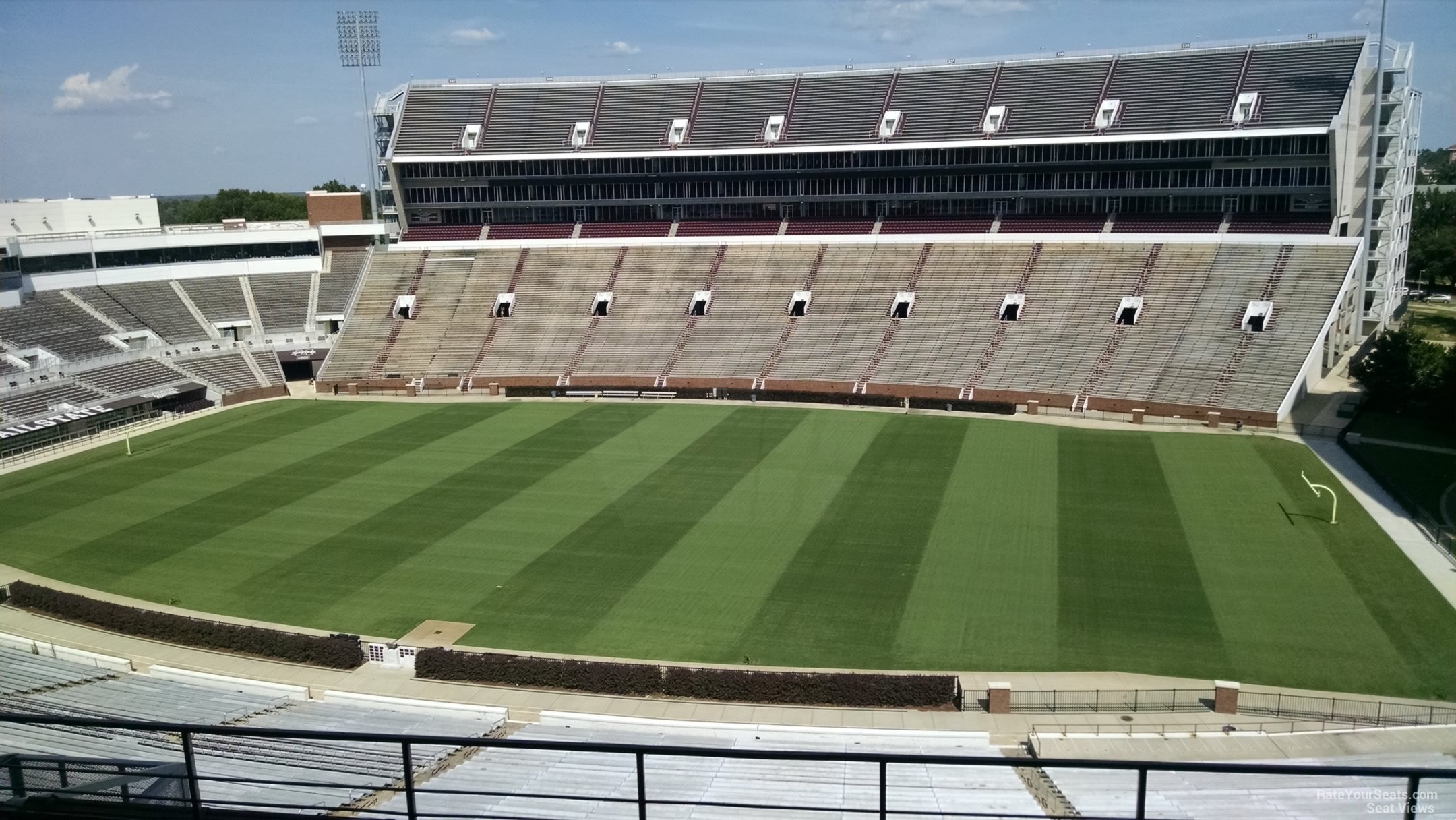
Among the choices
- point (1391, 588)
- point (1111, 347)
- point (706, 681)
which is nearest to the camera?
point (706, 681)

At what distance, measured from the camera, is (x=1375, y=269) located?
5038 cm

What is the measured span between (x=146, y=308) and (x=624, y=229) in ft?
84.1

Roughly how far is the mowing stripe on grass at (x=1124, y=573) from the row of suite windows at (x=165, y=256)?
47093mm

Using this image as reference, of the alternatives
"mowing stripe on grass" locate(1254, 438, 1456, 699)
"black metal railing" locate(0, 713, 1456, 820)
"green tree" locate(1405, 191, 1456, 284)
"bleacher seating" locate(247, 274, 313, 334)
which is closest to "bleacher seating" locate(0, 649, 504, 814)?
"black metal railing" locate(0, 713, 1456, 820)

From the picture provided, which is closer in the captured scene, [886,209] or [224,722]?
[224,722]

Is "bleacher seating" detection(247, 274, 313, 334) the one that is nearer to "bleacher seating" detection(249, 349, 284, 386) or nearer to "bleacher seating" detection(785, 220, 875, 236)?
"bleacher seating" detection(249, 349, 284, 386)

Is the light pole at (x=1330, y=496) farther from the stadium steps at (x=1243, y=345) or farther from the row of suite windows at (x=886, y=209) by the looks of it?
the row of suite windows at (x=886, y=209)

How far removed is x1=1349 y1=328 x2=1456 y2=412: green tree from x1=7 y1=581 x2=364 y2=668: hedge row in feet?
126

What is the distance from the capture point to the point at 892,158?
5784 cm

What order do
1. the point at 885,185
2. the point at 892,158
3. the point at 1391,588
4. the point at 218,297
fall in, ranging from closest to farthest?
1. the point at 1391,588
2. the point at 892,158
3. the point at 885,185
4. the point at 218,297

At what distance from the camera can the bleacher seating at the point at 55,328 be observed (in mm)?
49969

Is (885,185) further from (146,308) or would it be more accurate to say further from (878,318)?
(146,308)

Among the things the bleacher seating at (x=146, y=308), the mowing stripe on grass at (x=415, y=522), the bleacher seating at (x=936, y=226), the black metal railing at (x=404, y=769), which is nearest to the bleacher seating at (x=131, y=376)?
the bleacher seating at (x=146, y=308)

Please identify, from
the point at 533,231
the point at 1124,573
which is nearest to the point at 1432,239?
the point at 533,231
